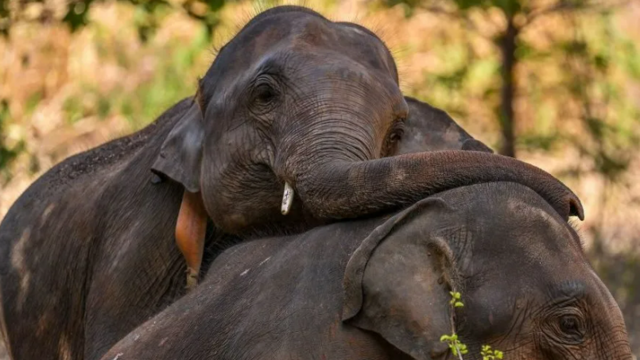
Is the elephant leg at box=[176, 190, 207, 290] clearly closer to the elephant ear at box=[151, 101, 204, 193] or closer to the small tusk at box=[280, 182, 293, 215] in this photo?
the elephant ear at box=[151, 101, 204, 193]

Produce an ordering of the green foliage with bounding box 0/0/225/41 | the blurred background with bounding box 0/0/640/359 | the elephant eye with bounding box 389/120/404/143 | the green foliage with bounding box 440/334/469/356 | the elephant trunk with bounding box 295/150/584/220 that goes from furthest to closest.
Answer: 1. the blurred background with bounding box 0/0/640/359
2. the green foliage with bounding box 0/0/225/41
3. the elephant eye with bounding box 389/120/404/143
4. the elephant trunk with bounding box 295/150/584/220
5. the green foliage with bounding box 440/334/469/356

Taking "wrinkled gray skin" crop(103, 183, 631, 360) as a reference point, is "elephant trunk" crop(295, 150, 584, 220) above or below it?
above

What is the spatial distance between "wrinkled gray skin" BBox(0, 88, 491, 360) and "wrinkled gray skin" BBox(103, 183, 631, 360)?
98 cm

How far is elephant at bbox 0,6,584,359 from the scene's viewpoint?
12.6ft

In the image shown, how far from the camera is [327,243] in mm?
3830

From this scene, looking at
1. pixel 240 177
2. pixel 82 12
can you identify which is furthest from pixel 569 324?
pixel 82 12

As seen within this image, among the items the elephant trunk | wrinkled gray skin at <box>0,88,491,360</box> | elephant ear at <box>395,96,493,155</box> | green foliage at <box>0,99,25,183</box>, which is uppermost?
the elephant trunk

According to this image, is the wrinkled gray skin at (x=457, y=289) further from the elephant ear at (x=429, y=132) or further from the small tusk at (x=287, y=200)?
the elephant ear at (x=429, y=132)

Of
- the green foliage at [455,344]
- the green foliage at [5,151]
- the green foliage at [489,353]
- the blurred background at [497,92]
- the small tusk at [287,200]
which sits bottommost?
the blurred background at [497,92]

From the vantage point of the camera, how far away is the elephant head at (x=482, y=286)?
11.5 feet

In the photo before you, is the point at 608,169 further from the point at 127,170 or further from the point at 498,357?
the point at 498,357

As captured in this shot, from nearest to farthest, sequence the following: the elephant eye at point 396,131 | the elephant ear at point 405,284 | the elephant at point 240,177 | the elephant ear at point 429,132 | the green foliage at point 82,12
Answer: the elephant ear at point 405,284
the elephant at point 240,177
the elephant eye at point 396,131
the elephant ear at point 429,132
the green foliage at point 82,12

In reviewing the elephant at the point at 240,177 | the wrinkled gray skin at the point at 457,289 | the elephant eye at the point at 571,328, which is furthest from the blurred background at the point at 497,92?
the elephant eye at the point at 571,328

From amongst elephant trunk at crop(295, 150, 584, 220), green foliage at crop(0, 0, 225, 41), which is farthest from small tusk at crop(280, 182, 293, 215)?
green foliage at crop(0, 0, 225, 41)
